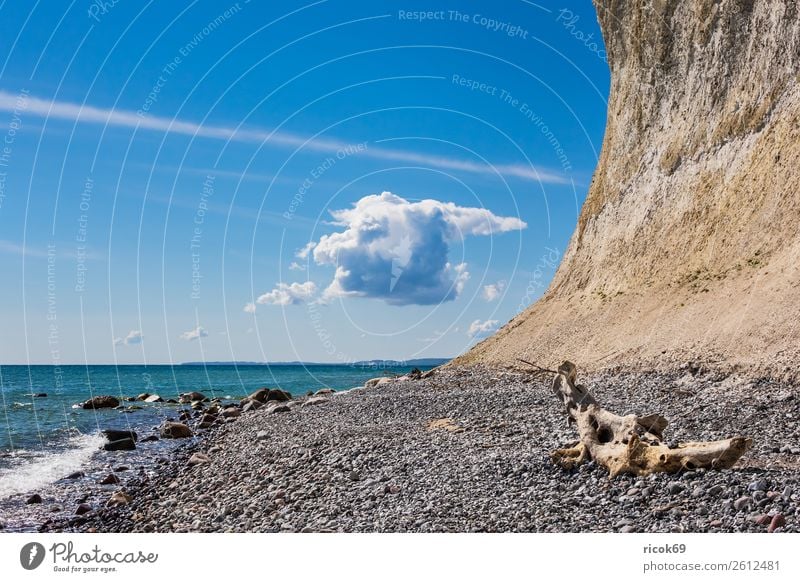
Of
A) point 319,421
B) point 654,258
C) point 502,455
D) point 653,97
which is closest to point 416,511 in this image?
point 502,455

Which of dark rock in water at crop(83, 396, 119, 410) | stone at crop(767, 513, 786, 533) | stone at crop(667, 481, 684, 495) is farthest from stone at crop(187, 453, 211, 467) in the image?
dark rock in water at crop(83, 396, 119, 410)

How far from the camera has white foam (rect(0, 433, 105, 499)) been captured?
1819cm

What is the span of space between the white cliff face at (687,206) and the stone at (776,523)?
38.9ft

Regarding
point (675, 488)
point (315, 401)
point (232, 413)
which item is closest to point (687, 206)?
point (315, 401)

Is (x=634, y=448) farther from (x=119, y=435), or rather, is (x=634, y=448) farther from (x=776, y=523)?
(x=119, y=435)

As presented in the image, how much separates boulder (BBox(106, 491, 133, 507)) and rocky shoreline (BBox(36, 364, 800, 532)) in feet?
0.53

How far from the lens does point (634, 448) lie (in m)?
10.2

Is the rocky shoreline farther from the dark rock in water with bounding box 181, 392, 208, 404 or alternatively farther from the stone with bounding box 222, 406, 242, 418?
the dark rock in water with bounding box 181, 392, 208, 404

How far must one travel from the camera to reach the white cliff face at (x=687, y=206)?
2422 centimetres

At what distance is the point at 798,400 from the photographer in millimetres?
16172

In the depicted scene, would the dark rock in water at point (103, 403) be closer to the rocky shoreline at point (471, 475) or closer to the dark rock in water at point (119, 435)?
the dark rock in water at point (119, 435)

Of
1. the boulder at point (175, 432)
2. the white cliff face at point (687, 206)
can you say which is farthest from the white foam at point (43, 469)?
the white cliff face at point (687, 206)
